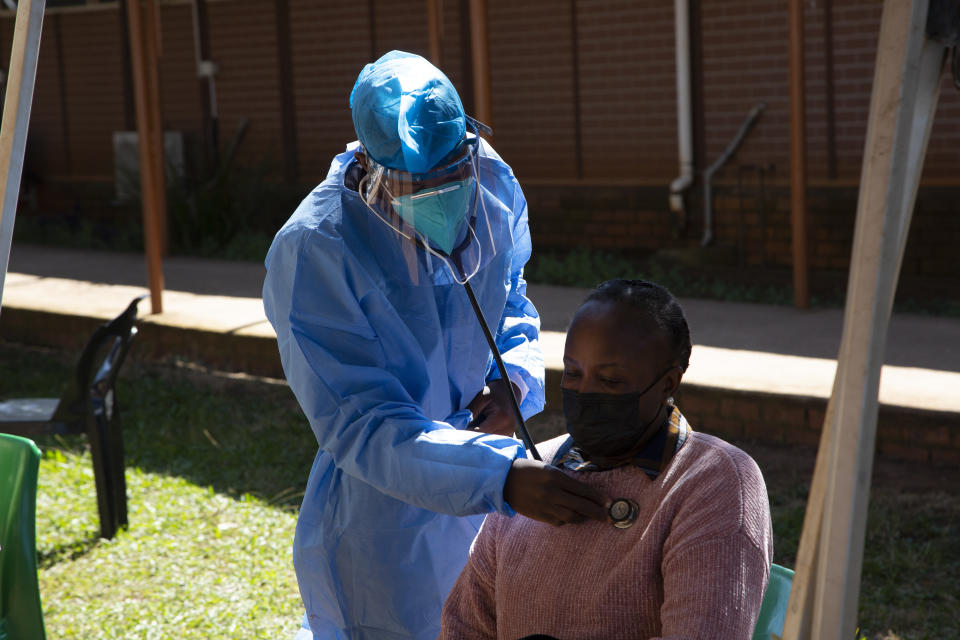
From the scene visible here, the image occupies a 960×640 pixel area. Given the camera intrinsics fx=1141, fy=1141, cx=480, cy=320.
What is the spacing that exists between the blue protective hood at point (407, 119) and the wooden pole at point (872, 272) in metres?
0.98

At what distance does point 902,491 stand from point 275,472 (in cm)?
294

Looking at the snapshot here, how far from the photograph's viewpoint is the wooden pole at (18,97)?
2242mm

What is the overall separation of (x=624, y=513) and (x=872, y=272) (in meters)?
0.74

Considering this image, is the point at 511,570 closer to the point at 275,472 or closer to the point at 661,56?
the point at 275,472

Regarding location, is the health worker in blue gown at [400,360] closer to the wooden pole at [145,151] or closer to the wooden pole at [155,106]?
the wooden pole at [145,151]

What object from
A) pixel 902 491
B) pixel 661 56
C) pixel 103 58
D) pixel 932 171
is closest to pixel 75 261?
pixel 103 58

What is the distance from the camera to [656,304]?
1939 mm

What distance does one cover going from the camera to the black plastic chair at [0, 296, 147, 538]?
16.1ft

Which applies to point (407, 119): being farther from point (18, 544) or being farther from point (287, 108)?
point (287, 108)

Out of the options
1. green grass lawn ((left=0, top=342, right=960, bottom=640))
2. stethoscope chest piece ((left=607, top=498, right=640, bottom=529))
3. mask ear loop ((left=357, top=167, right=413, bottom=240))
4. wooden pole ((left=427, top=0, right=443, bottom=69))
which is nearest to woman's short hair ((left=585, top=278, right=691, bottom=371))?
stethoscope chest piece ((left=607, top=498, right=640, bottom=529))

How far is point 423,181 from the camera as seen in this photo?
2.09 m

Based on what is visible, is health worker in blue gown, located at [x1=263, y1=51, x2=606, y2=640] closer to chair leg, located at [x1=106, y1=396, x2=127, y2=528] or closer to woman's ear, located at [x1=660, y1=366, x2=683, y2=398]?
woman's ear, located at [x1=660, y1=366, x2=683, y2=398]

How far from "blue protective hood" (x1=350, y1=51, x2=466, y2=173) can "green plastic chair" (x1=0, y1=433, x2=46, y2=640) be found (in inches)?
55.9

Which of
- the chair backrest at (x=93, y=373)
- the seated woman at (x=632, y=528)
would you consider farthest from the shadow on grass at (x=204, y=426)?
the seated woman at (x=632, y=528)
